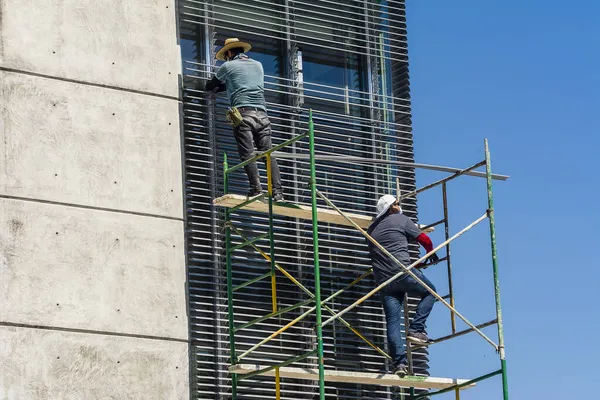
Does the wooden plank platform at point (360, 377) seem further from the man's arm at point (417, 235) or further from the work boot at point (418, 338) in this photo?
the man's arm at point (417, 235)

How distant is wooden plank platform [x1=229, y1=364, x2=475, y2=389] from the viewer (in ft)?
39.8

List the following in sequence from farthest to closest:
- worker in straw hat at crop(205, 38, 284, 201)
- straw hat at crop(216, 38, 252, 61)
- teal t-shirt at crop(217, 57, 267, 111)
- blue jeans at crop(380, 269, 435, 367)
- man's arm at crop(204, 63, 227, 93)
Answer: straw hat at crop(216, 38, 252, 61) < man's arm at crop(204, 63, 227, 93) < teal t-shirt at crop(217, 57, 267, 111) < worker in straw hat at crop(205, 38, 284, 201) < blue jeans at crop(380, 269, 435, 367)

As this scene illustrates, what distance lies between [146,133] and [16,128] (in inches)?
52.4

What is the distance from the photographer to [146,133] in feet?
43.3

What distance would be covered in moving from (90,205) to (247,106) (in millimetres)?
1778

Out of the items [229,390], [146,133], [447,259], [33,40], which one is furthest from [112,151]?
[447,259]

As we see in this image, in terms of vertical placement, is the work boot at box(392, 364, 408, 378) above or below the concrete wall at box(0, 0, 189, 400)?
below

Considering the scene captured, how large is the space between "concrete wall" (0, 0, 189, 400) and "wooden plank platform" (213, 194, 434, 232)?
66 cm

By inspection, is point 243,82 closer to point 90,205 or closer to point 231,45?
point 231,45

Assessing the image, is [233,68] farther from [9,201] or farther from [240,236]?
[9,201]

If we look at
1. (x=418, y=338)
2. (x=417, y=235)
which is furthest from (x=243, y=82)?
(x=418, y=338)

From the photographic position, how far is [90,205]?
41.5 ft

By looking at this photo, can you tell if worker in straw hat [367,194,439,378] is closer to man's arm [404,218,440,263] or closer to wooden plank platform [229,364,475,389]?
man's arm [404,218,440,263]

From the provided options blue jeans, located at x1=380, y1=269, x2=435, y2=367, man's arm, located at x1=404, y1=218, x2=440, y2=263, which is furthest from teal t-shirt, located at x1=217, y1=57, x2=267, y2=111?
blue jeans, located at x1=380, y1=269, x2=435, y2=367
